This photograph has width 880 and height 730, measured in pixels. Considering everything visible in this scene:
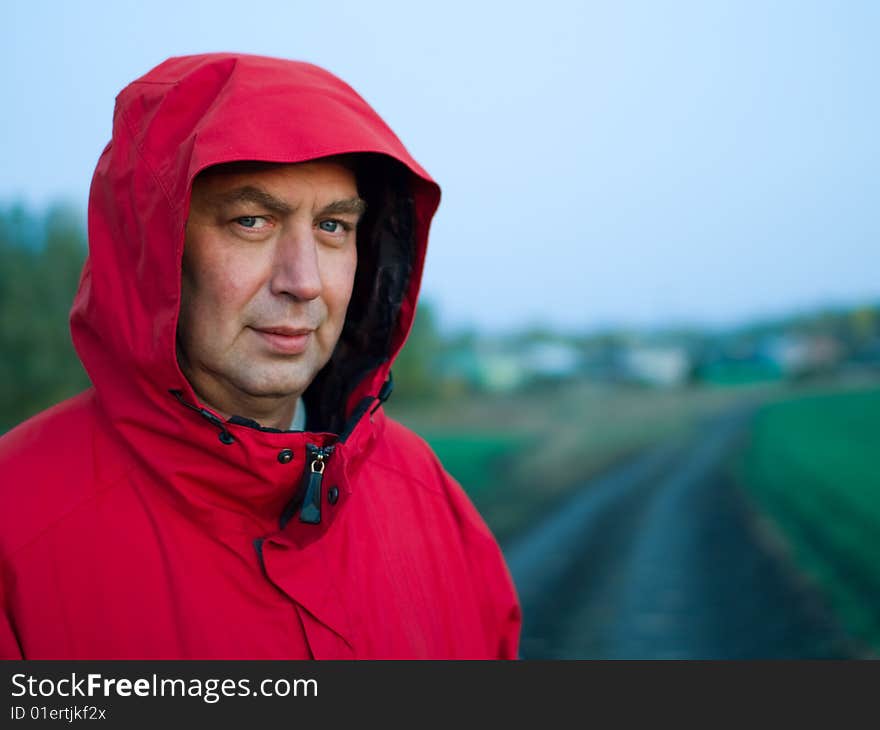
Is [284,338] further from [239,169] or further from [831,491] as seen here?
[831,491]

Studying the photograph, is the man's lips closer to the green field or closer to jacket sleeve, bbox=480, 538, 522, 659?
jacket sleeve, bbox=480, 538, 522, 659

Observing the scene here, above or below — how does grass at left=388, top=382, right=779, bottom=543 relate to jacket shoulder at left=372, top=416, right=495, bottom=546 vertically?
below

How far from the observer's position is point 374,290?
7.46ft

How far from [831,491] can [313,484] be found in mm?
7893

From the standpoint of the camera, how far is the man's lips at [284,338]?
1.71 meters

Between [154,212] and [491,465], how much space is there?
1590 cm

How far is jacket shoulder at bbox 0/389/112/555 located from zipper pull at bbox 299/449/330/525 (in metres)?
0.41

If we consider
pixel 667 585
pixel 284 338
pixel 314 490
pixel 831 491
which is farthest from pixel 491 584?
pixel 831 491

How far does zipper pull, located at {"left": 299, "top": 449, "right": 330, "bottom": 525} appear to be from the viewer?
1604 millimetres

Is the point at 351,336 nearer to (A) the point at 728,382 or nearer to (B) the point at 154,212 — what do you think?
(B) the point at 154,212

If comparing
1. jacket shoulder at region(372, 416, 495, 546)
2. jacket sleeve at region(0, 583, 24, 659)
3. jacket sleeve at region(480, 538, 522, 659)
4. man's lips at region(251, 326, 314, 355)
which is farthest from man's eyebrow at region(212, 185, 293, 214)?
jacket sleeve at region(480, 538, 522, 659)

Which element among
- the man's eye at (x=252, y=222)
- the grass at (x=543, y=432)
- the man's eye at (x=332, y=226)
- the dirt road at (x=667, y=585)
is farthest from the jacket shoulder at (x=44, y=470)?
the grass at (x=543, y=432)

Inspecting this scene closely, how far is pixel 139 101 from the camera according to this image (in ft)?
5.50

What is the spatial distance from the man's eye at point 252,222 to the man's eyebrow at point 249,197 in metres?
0.03
